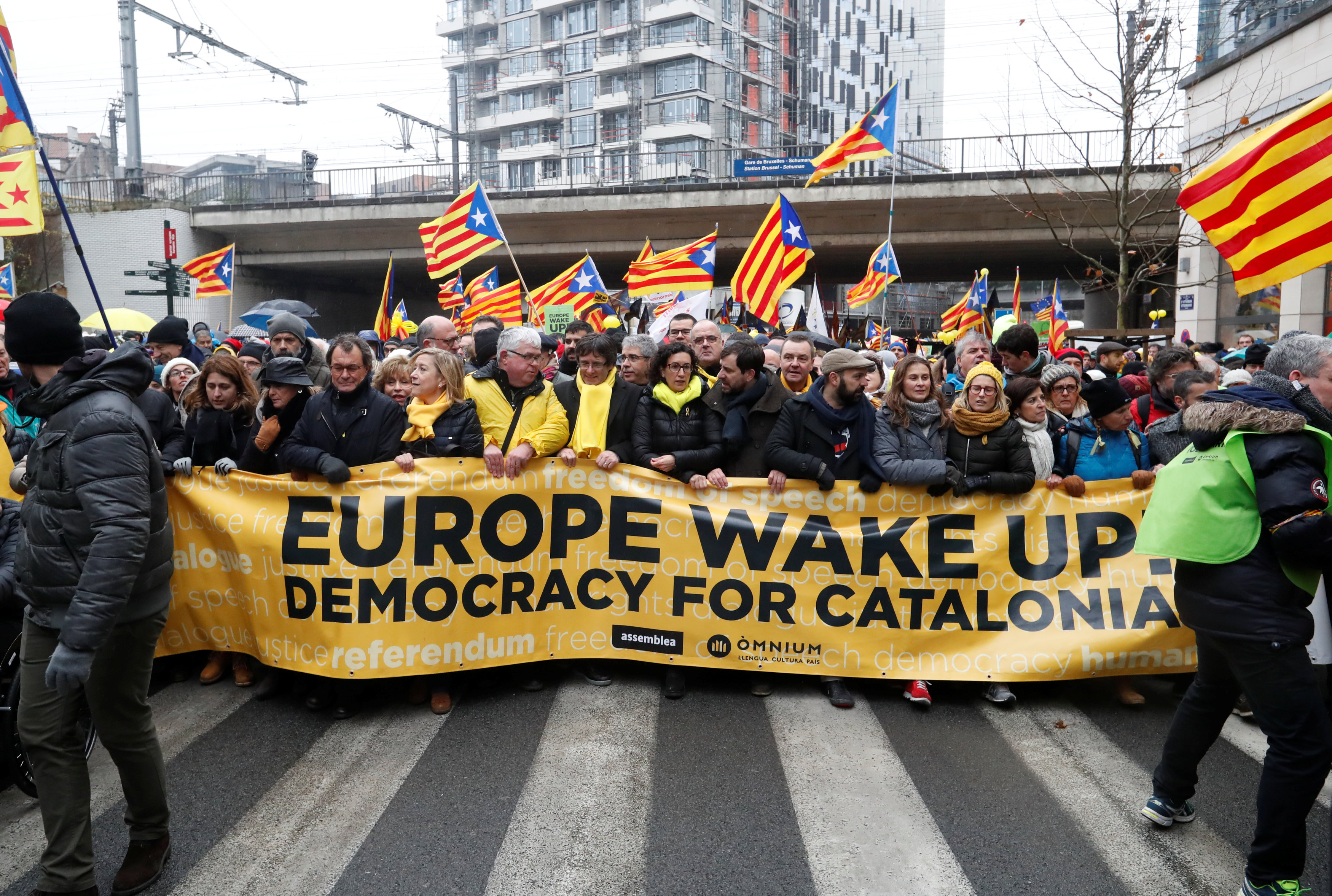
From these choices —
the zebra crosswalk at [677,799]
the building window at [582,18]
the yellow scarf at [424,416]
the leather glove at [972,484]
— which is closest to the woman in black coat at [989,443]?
the leather glove at [972,484]

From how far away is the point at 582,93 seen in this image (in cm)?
7250

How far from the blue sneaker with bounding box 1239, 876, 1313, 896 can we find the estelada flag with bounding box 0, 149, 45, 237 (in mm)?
8832

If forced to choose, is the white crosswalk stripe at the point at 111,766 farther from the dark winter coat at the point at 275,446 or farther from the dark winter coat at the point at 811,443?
the dark winter coat at the point at 811,443

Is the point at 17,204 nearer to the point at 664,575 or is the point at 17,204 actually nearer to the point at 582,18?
the point at 664,575

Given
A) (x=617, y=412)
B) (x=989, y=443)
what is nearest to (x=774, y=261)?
(x=617, y=412)

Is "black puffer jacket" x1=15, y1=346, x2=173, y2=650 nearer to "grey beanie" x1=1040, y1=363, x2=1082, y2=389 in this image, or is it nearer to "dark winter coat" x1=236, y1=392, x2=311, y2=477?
"dark winter coat" x1=236, y1=392, x2=311, y2=477

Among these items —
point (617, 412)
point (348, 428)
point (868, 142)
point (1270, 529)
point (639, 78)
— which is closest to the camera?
point (1270, 529)

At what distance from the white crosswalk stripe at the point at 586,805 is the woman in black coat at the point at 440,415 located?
61.8 inches

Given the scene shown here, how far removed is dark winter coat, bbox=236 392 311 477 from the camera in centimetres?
576

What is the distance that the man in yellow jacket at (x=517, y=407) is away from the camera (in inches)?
222

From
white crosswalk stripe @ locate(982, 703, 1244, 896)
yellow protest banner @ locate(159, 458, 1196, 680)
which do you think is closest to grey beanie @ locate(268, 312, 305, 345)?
yellow protest banner @ locate(159, 458, 1196, 680)

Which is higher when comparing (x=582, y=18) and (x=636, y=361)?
(x=582, y=18)

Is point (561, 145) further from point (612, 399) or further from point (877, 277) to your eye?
point (612, 399)

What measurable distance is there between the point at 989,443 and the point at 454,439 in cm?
313
